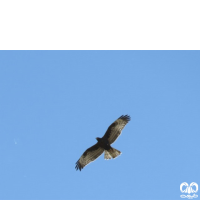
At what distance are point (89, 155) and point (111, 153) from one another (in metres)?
0.86

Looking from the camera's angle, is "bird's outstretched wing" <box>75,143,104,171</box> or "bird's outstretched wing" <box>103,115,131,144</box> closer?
"bird's outstretched wing" <box>103,115,131,144</box>

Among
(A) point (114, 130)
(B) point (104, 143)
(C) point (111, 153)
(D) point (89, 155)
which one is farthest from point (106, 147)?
(D) point (89, 155)

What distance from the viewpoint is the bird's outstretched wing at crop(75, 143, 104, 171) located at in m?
12.6

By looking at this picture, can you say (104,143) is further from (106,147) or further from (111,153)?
(111,153)

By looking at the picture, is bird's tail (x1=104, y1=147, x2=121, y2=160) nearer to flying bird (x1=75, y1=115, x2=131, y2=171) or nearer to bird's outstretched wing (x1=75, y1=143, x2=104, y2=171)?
flying bird (x1=75, y1=115, x2=131, y2=171)

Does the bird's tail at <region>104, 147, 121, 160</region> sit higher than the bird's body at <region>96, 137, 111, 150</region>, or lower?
lower

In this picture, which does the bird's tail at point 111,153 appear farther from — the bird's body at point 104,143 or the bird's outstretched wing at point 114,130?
the bird's outstretched wing at point 114,130

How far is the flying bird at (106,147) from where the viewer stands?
12398 mm

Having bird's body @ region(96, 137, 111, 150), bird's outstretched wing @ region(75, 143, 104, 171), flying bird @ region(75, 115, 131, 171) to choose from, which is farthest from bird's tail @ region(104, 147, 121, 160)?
bird's outstretched wing @ region(75, 143, 104, 171)

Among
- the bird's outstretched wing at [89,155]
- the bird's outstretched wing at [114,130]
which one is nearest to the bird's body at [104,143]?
the bird's outstretched wing at [114,130]
